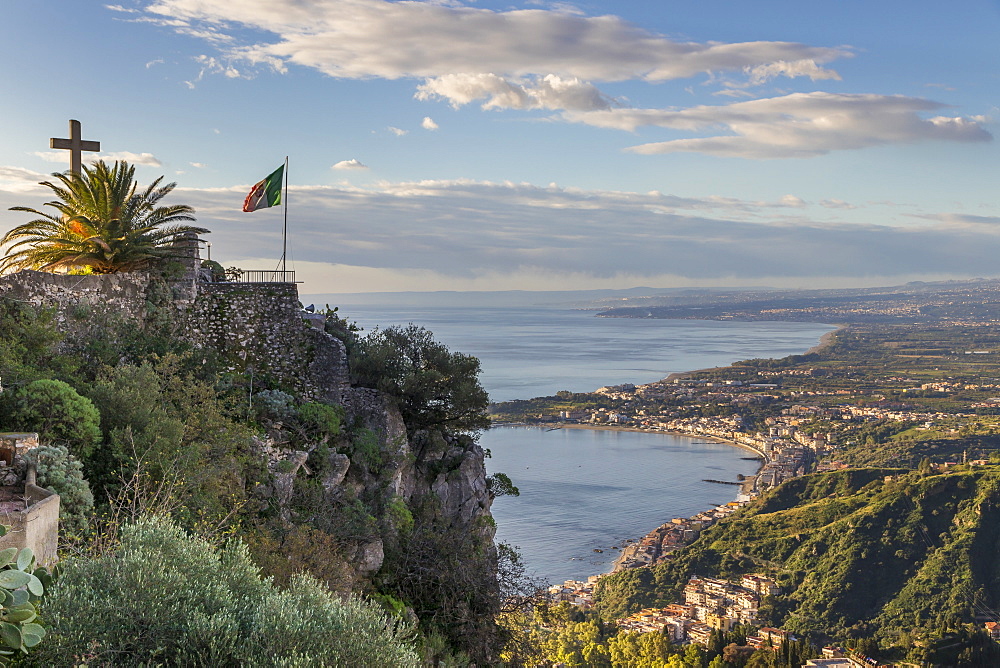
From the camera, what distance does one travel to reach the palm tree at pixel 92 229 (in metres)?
11.9

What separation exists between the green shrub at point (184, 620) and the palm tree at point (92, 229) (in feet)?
26.4

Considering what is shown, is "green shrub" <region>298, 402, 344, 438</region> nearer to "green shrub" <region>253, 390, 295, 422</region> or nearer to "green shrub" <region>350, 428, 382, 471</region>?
"green shrub" <region>253, 390, 295, 422</region>

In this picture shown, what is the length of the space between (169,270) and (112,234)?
114cm

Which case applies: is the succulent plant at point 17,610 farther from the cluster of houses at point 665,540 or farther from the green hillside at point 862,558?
the cluster of houses at point 665,540

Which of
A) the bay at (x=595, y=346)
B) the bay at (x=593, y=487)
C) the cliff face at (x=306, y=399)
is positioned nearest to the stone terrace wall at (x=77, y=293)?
the cliff face at (x=306, y=399)

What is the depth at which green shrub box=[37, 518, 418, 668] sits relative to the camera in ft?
15.1

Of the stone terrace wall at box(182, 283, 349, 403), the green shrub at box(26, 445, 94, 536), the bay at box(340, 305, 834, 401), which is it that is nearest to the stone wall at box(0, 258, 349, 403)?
the stone terrace wall at box(182, 283, 349, 403)

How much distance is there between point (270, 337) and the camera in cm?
1414

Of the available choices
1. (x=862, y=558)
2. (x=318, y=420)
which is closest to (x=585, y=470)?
(x=862, y=558)

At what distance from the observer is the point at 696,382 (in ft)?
277

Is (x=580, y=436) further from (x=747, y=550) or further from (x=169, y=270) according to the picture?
(x=169, y=270)

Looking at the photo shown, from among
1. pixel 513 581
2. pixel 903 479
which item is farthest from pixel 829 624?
pixel 513 581

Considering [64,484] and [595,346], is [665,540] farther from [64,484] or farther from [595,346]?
[595,346]

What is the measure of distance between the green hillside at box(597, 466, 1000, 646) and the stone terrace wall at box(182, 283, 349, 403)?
1802 centimetres
